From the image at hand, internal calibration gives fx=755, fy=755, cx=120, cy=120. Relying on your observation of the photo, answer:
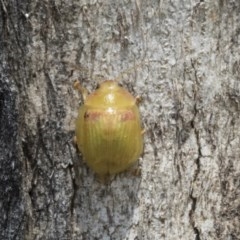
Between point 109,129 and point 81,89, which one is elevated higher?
point 81,89

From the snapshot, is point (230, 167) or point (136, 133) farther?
point (230, 167)

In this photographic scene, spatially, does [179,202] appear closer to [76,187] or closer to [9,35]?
[76,187]

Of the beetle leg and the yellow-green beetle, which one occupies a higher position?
the beetle leg

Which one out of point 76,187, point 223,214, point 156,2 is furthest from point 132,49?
point 223,214

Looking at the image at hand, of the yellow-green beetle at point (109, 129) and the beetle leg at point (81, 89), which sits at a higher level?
the beetle leg at point (81, 89)
